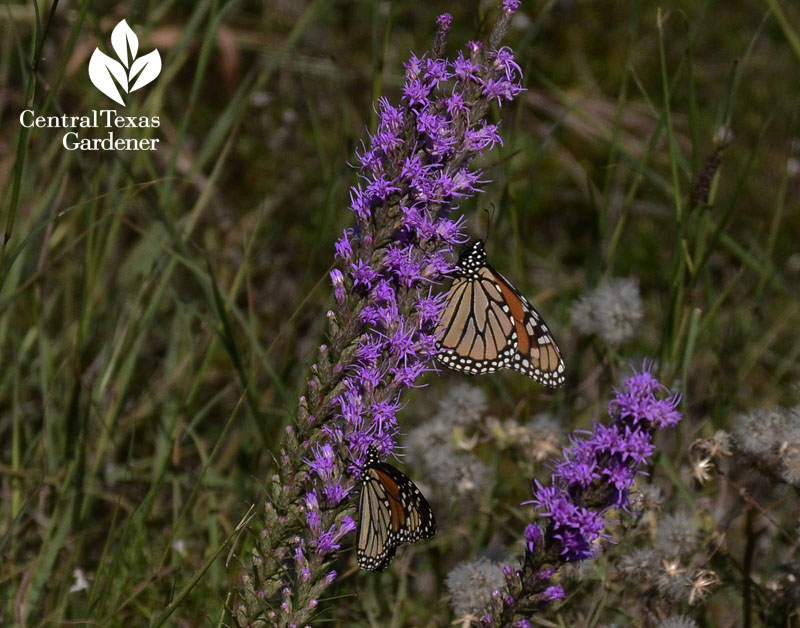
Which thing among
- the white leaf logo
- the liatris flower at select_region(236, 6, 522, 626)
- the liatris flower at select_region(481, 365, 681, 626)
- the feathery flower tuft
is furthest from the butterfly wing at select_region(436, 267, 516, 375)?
the white leaf logo

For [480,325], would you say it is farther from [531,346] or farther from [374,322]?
[374,322]

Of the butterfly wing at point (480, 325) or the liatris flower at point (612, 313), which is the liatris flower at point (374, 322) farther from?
the liatris flower at point (612, 313)

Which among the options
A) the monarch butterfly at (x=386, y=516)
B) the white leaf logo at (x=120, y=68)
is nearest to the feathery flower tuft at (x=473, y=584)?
the monarch butterfly at (x=386, y=516)

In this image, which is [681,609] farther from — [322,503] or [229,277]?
[229,277]

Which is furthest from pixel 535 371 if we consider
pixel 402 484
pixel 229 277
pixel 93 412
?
pixel 229 277

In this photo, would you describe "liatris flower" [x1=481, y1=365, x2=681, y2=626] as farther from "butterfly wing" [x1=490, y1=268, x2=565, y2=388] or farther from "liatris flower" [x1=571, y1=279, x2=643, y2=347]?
"liatris flower" [x1=571, y1=279, x2=643, y2=347]
